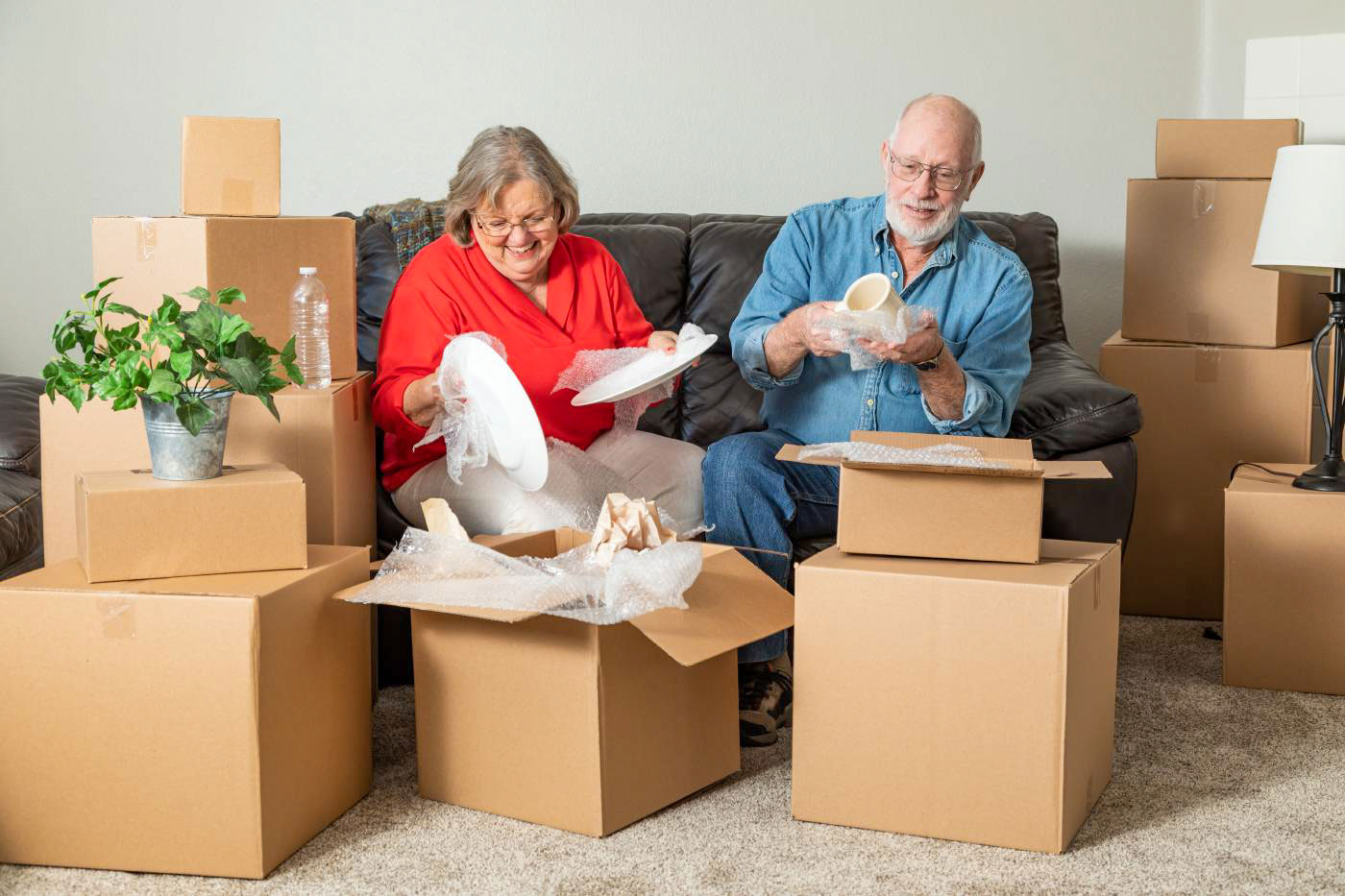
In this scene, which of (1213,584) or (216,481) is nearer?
(216,481)

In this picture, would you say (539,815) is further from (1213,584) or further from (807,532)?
(1213,584)

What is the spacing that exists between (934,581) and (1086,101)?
6.95 feet

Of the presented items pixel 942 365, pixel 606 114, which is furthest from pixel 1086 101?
pixel 942 365

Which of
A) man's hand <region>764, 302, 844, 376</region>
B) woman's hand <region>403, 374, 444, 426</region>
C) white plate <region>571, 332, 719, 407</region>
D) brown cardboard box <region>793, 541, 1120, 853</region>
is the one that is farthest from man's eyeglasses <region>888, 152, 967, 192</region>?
woman's hand <region>403, 374, 444, 426</region>

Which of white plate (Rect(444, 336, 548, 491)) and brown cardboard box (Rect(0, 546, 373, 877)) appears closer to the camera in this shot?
brown cardboard box (Rect(0, 546, 373, 877))

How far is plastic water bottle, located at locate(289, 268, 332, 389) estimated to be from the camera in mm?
2100

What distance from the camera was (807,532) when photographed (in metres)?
2.32

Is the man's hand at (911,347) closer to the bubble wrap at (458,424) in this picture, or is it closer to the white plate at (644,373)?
the white plate at (644,373)

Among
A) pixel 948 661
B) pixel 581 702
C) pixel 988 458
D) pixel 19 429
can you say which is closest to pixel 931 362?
pixel 988 458

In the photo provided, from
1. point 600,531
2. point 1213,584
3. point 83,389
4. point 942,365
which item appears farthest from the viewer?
point 1213,584

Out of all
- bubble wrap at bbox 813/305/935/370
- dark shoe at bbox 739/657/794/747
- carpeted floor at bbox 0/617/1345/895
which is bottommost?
carpeted floor at bbox 0/617/1345/895

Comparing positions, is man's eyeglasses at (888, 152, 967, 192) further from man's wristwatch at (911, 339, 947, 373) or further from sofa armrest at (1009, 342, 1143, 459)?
sofa armrest at (1009, 342, 1143, 459)

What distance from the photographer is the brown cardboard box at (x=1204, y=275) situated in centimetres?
280

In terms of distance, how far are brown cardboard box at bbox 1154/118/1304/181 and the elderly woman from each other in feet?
4.39
